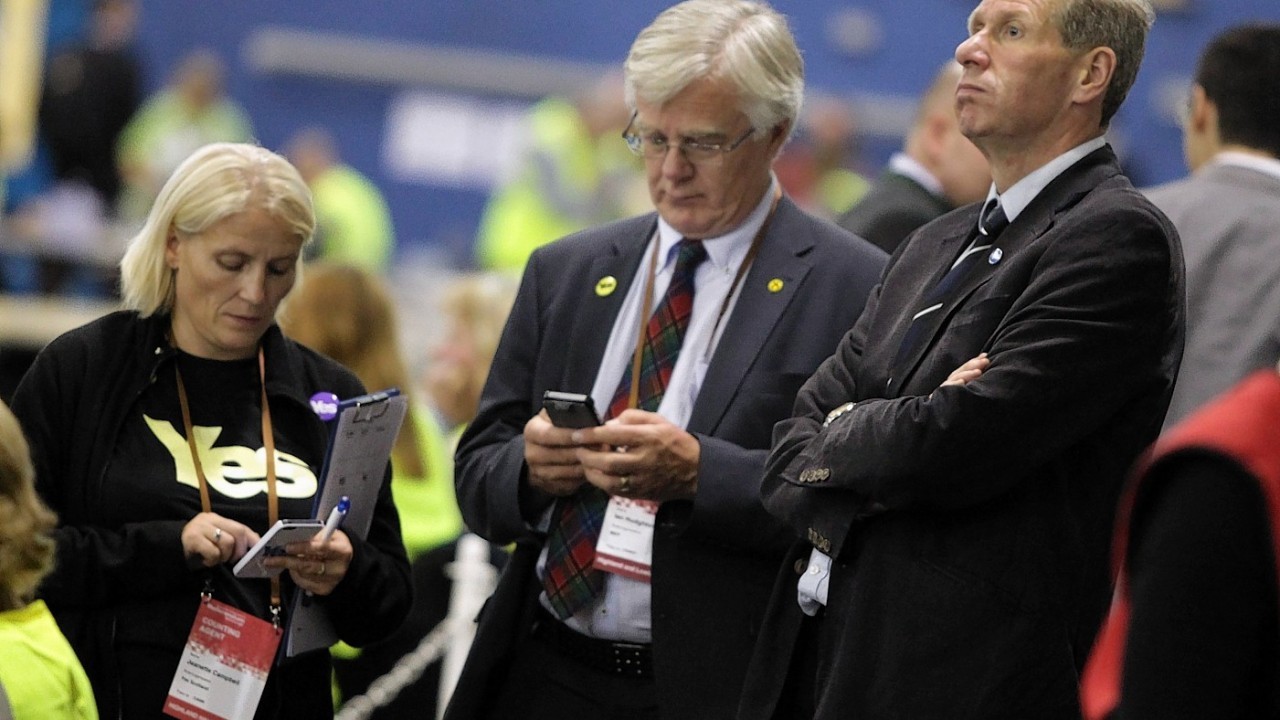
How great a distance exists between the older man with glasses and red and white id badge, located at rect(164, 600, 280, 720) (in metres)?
0.37

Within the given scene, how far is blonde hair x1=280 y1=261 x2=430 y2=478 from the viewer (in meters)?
5.12

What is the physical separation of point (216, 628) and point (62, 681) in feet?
1.23

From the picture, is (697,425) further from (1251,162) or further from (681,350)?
(1251,162)

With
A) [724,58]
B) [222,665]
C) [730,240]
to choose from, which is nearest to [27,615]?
[222,665]

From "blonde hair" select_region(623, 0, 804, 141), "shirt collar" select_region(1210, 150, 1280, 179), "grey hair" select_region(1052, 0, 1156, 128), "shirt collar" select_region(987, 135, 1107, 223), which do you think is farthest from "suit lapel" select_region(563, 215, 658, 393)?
"shirt collar" select_region(1210, 150, 1280, 179)

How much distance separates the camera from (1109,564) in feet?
9.02

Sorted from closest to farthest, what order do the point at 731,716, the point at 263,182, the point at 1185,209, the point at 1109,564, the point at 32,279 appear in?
the point at 1109,564 → the point at 731,716 → the point at 263,182 → the point at 1185,209 → the point at 32,279

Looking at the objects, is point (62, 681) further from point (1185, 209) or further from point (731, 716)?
point (1185, 209)

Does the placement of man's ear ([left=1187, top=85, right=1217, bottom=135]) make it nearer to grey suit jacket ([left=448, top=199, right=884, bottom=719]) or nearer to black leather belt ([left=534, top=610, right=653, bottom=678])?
grey suit jacket ([left=448, top=199, right=884, bottom=719])

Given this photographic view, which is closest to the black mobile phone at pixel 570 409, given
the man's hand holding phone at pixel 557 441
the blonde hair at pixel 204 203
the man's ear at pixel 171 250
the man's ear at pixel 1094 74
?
the man's hand holding phone at pixel 557 441

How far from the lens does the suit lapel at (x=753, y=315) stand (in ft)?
11.1

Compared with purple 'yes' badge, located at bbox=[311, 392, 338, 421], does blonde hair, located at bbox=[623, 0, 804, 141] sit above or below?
above

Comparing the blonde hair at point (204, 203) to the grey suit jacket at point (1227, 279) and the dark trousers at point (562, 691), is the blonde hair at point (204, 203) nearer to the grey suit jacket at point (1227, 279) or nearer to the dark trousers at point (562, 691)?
the dark trousers at point (562, 691)

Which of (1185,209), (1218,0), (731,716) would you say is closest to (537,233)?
(1218,0)
